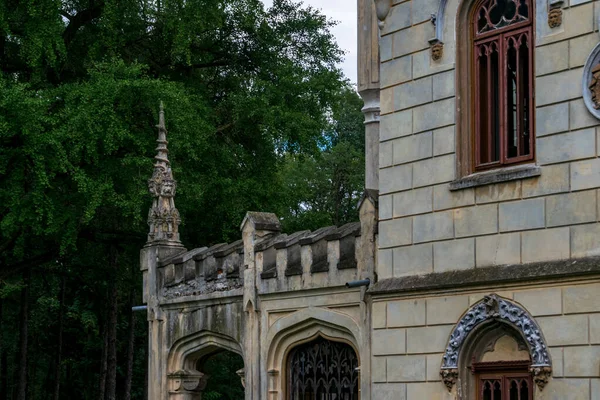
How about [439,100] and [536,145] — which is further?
[439,100]

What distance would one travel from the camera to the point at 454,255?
1338cm

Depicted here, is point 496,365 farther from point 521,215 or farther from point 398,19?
point 398,19

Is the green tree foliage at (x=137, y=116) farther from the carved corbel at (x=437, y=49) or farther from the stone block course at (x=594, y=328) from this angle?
the stone block course at (x=594, y=328)

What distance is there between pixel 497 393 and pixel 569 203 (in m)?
2.21

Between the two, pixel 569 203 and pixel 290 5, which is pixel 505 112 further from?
pixel 290 5

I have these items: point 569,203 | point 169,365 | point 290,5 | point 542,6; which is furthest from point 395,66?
point 290,5

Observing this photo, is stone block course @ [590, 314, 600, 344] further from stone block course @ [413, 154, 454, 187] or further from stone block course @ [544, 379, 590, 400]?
stone block course @ [413, 154, 454, 187]

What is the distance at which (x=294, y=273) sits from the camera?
16.3m

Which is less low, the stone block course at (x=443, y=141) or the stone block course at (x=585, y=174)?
the stone block course at (x=443, y=141)

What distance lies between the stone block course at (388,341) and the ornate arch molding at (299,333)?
2.85ft

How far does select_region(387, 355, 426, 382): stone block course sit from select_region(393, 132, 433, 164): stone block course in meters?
2.17

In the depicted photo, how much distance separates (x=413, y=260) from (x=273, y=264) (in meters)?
3.26

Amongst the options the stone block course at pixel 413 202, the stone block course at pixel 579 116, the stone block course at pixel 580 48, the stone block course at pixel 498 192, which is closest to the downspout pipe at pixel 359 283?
the stone block course at pixel 413 202

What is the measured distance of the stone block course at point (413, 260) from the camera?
13.7 m
